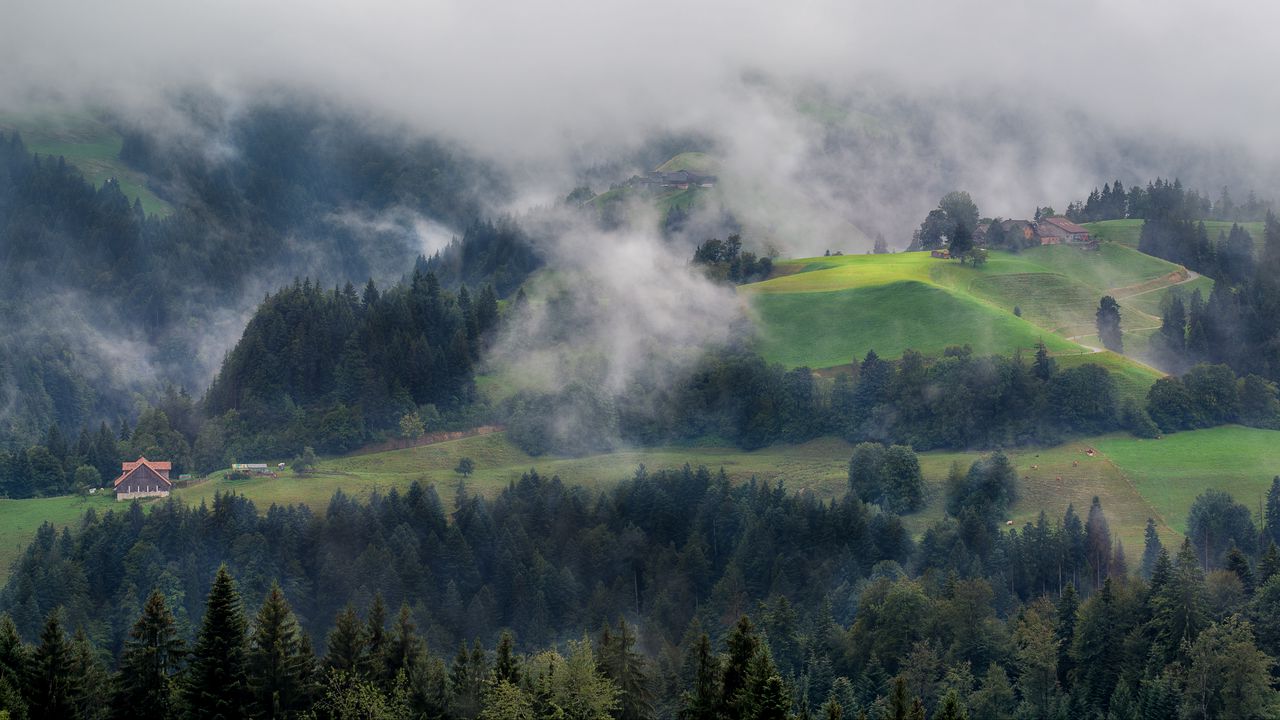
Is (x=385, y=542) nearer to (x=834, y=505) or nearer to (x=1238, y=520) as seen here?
(x=834, y=505)

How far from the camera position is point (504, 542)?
176 meters

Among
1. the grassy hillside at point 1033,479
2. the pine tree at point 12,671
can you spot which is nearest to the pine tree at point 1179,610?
the grassy hillside at point 1033,479

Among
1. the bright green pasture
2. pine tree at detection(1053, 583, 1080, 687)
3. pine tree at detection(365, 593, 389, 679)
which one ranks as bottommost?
pine tree at detection(1053, 583, 1080, 687)

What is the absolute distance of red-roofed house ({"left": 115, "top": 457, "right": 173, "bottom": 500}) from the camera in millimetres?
191975

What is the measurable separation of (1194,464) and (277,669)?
11217 cm

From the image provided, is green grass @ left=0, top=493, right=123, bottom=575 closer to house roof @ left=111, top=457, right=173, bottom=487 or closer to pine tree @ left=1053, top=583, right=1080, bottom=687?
house roof @ left=111, top=457, right=173, bottom=487

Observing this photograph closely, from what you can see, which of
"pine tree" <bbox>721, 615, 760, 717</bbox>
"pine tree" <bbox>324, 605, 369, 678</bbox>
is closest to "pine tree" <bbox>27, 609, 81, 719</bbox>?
"pine tree" <bbox>324, 605, 369, 678</bbox>

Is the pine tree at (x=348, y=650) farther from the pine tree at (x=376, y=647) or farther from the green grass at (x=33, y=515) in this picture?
the green grass at (x=33, y=515)

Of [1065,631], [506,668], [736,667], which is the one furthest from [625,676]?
[1065,631]

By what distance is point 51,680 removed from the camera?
316 feet

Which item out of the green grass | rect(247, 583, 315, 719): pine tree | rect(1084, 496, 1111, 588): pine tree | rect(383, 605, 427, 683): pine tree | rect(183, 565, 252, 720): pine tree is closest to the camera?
rect(183, 565, 252, 720): pine tree

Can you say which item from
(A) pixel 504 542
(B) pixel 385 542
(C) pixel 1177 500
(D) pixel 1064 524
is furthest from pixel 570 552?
(C) pixel 1177 500

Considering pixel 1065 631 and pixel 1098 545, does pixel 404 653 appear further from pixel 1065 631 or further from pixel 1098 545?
pixel 1098 545

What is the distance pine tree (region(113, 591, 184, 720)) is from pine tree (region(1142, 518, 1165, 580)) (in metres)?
89.7
